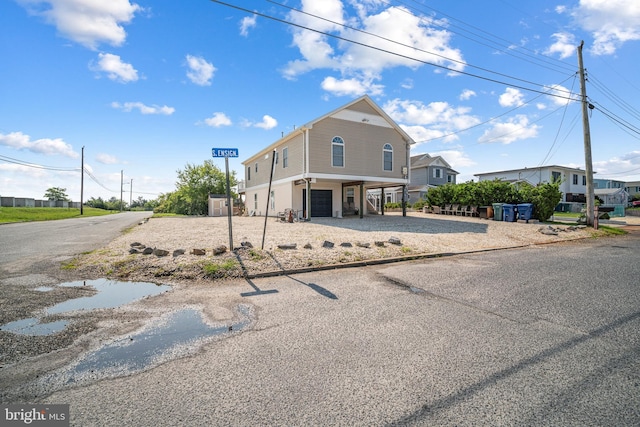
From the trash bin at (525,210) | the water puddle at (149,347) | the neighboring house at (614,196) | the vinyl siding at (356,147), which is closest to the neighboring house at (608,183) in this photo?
A: the neighboring house at (614,196)

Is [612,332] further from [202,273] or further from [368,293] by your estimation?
[202,273]

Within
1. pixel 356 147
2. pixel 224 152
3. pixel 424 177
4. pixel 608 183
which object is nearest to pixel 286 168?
pixel 356 147

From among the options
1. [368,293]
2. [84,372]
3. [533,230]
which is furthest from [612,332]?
[533,230]

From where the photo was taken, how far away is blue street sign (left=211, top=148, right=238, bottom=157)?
7.23 metres

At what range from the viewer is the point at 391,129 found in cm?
2105

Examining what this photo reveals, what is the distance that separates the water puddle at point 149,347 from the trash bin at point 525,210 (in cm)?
1899

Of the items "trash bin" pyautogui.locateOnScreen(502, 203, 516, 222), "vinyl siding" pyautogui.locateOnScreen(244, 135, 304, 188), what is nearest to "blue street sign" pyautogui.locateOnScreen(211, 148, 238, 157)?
"vinyl siding" pyautogui.locateOnScreen(244, 135, 304, 188)

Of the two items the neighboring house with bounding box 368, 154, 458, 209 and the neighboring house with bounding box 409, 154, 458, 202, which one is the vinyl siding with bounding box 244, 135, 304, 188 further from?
the neighboring house with bounding box 409, 154, 458, 202

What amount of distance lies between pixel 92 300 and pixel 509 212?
20.6 m

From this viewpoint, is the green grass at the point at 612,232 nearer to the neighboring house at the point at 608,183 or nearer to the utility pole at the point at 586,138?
the utility pole at the point at 586,138

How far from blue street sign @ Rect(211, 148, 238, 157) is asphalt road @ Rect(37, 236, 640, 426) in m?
3.63

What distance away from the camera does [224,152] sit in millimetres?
7285

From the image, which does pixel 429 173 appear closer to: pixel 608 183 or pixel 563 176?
pixel 563 176

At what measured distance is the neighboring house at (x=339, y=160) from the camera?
18469 mm
